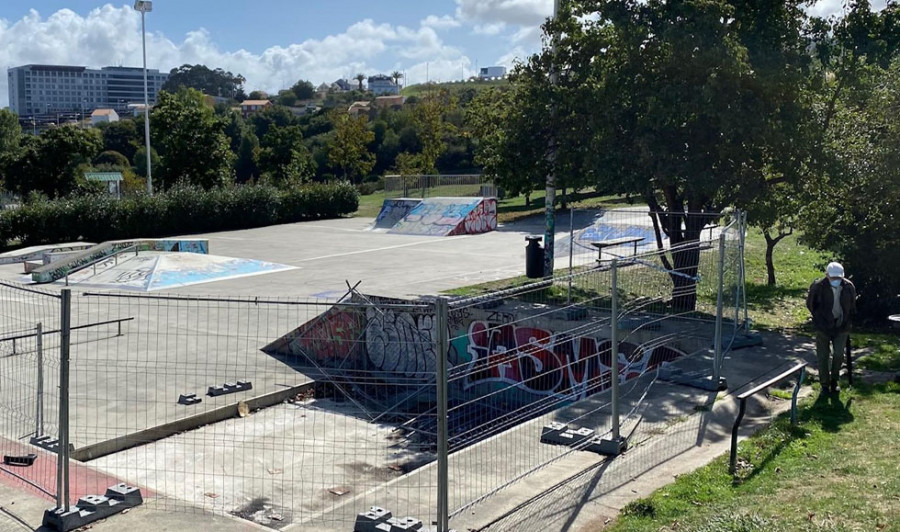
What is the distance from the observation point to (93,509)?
6.30 metres

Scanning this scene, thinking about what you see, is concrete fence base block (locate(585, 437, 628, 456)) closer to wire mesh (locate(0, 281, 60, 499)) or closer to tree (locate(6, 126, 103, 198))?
wire mesh (locate(0, 281, 60, 499))

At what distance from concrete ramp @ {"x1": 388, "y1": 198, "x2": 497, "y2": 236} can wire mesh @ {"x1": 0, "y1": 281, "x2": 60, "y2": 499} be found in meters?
17.6

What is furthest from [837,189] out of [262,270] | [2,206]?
[2,206]

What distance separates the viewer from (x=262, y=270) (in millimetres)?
24594

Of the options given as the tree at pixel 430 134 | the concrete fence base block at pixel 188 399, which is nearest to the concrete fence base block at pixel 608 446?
the concrete fence base block at pixel 188 399

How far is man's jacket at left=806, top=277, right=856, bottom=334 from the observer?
31.0ft

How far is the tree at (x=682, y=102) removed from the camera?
1370 centimetres

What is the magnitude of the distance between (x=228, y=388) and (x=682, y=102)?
8.94 meters

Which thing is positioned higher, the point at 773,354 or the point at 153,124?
the point at 153,124

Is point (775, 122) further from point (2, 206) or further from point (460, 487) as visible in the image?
point (2, 206)

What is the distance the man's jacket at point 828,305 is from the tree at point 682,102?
3.18 m

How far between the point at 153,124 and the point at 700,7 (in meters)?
40.7

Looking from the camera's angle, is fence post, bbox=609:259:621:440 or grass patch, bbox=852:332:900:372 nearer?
fence post, bbox=609:259:621:440

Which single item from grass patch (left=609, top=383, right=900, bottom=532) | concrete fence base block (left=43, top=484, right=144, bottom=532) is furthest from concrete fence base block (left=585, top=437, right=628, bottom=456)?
concrete fence base block (left=43, top=484, right=144, bottom=532)
